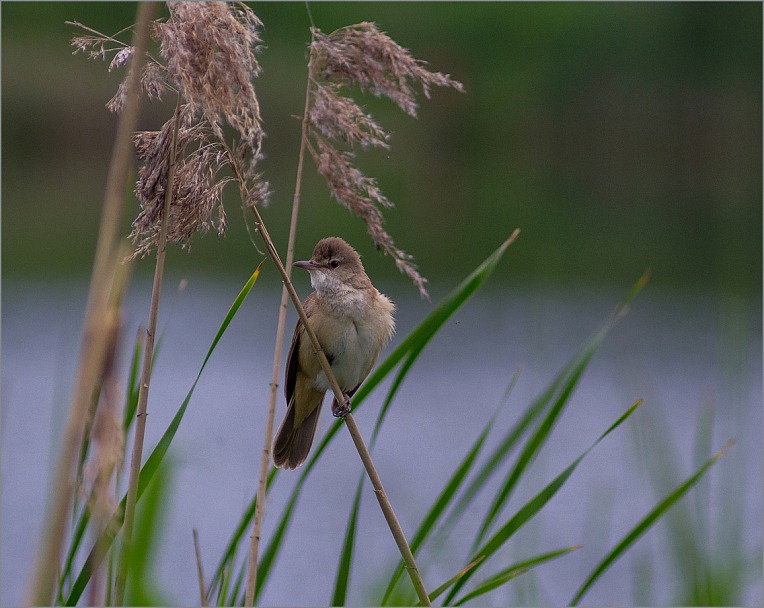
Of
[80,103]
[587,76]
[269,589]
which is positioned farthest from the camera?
[587,76]

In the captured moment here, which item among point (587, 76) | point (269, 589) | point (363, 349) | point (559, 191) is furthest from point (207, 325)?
point (587, 76)

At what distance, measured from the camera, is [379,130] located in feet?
6.95

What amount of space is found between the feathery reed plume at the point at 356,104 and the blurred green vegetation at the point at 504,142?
11850 mm

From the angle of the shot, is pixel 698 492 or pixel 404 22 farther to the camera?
pixel 404 22

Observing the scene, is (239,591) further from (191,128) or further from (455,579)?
(191,128)

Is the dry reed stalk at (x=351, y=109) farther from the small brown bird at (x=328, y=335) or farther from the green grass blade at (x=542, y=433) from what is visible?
the small brown bird at (x=328, y=335)

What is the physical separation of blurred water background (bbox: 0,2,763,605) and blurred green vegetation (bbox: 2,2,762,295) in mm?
105

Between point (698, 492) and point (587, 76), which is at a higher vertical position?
point (587, 76)

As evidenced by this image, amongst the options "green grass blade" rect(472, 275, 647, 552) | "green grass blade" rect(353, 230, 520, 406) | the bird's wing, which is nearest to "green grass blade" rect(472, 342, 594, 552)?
"green grass blade" rect(472, 275, 647, 552)

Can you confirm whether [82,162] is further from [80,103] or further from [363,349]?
[363,349]

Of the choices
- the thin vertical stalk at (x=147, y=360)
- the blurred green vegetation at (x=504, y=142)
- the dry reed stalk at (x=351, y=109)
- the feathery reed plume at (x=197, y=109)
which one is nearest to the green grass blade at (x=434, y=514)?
the dry reed stalk at (x=351, y=109)

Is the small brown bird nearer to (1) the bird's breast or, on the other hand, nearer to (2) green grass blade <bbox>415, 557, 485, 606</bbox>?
(1) the bird's breast

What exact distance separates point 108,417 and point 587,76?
93.6 ft

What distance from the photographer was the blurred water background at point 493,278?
12.6 ft
